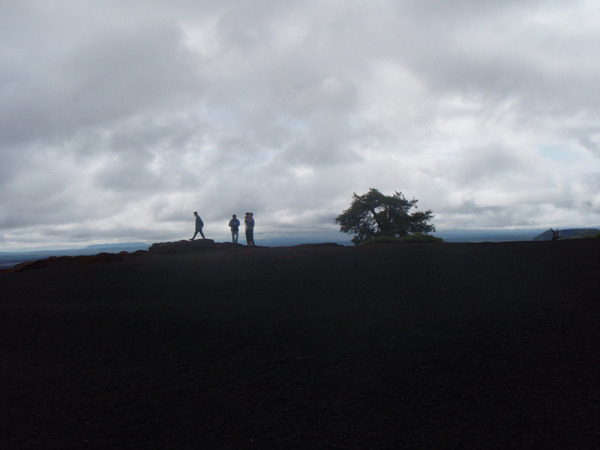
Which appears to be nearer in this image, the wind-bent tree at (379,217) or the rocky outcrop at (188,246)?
the rocky outcrop at (188,246)

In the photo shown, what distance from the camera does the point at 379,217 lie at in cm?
3622

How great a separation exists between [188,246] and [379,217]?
18.5m

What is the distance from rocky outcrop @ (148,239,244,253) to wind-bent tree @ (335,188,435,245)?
14.2 meters

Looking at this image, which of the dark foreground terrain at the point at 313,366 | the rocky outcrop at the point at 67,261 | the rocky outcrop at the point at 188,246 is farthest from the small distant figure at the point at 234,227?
the dark foreground terrain at the point at 313,366

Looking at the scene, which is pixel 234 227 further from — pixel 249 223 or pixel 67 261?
pixel 67 261

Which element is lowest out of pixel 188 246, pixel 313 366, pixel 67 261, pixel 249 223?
pixel 313 366

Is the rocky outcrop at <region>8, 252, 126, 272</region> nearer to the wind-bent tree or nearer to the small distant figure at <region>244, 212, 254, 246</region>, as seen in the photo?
the small distant figure at <region>244, 212, 254, 246</region>

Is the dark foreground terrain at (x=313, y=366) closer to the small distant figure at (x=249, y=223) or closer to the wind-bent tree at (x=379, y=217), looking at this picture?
the small distant figure at (x=249, y=223)

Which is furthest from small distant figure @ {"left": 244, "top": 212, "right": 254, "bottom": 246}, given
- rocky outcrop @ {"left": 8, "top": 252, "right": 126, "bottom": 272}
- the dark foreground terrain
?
the dark foreground terrain

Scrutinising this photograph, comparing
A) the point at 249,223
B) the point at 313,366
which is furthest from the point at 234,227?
the point at 313,366

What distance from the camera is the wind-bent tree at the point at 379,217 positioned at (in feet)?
117

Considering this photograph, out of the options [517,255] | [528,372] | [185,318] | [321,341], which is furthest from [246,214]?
[528,372]

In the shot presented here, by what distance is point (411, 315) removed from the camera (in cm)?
740

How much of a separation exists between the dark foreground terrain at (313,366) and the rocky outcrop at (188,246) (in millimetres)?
13477
